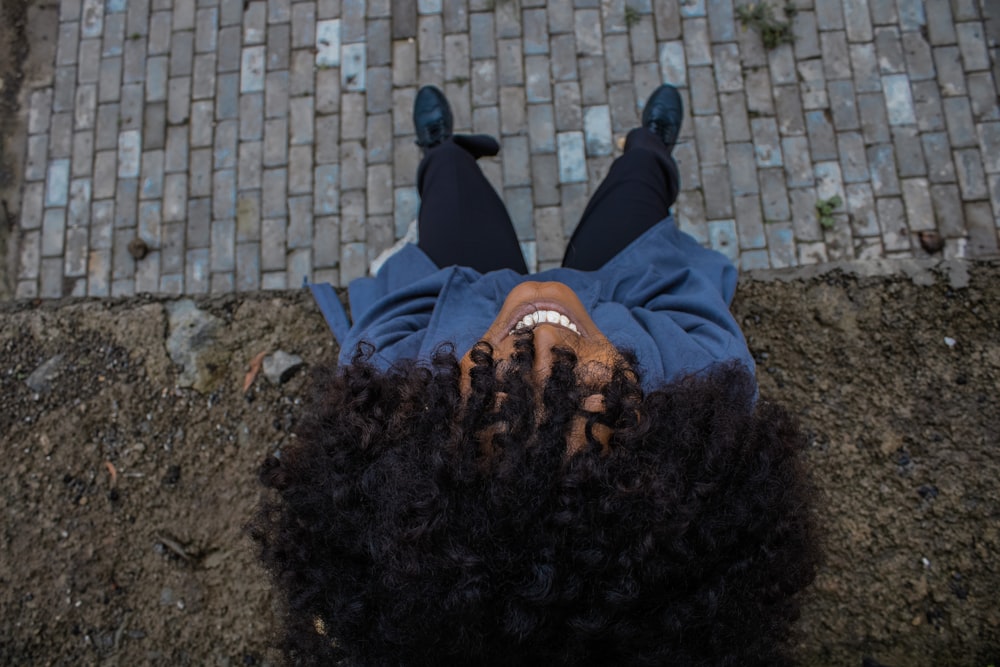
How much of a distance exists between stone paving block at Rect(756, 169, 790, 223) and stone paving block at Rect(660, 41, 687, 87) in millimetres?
669

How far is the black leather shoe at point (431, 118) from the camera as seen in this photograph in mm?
3471

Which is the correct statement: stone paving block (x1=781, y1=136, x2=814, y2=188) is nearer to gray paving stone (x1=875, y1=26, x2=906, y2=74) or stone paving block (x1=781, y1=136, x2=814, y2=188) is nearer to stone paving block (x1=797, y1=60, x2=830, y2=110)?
stone paving block (x1=797, y1=60, x2=830, y2=110)

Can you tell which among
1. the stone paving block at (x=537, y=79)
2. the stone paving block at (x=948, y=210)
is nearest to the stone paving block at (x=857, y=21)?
the stone paving block at (x=948, y=210)

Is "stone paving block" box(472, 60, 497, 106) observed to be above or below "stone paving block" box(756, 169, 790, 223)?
above

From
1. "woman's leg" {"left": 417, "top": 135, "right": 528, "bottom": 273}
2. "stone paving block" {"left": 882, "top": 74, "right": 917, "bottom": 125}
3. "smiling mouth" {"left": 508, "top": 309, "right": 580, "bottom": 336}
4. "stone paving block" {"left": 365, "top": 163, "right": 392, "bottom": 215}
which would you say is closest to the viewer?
"smiling mouth" {"left": 508, "top": 309, "right": 580, "bottom": 336}

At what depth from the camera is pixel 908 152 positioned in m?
3.59

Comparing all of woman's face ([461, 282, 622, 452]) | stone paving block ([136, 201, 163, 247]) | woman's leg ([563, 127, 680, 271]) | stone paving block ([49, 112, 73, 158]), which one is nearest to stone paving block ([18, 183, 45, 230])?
stone paving block ([49, 112, 73, 158])

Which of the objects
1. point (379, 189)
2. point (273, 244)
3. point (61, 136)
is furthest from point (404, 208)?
point (61, 136)

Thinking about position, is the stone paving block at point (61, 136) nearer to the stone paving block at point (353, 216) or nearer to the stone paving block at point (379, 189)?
the stone paving block at point (353, 216)

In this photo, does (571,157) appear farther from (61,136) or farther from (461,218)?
(61,136)

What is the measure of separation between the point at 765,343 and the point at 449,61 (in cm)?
226

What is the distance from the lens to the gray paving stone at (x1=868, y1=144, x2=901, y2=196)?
3557 millimetres

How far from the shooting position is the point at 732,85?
3.75 meters

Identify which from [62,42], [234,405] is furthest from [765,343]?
[62,42]
